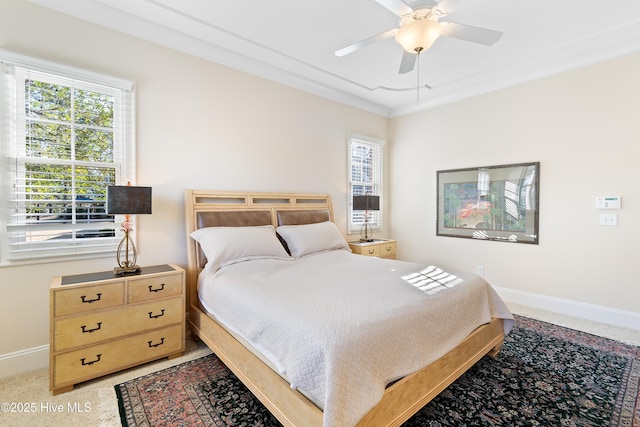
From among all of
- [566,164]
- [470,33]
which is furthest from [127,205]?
[566,164]

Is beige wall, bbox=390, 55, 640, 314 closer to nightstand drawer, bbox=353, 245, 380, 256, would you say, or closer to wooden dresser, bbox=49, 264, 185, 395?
nightstand drawer, bbox=353, 245, 380, 256

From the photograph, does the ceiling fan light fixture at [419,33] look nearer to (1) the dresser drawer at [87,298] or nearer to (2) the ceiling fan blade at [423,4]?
(2) the ceiling fan blade at [423,4]

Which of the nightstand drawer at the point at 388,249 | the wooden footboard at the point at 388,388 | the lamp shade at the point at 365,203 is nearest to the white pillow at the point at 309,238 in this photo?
the lamp shade at the point at 365,203

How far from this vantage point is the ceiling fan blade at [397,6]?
192cm

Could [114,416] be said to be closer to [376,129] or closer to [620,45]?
[376,129]

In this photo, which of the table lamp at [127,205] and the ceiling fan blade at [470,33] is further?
the table lamp at [127,205]

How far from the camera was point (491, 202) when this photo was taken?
3.96 m

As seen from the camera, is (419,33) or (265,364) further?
(419,33)

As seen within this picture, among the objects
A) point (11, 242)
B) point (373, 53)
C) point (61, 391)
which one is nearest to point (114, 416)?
point (61, 391)

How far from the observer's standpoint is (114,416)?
1.77m

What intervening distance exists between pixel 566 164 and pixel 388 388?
3482 millimetres

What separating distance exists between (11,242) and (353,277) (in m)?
2.61

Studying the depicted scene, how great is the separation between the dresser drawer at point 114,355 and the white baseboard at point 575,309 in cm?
396

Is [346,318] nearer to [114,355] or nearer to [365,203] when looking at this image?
[114,355]
